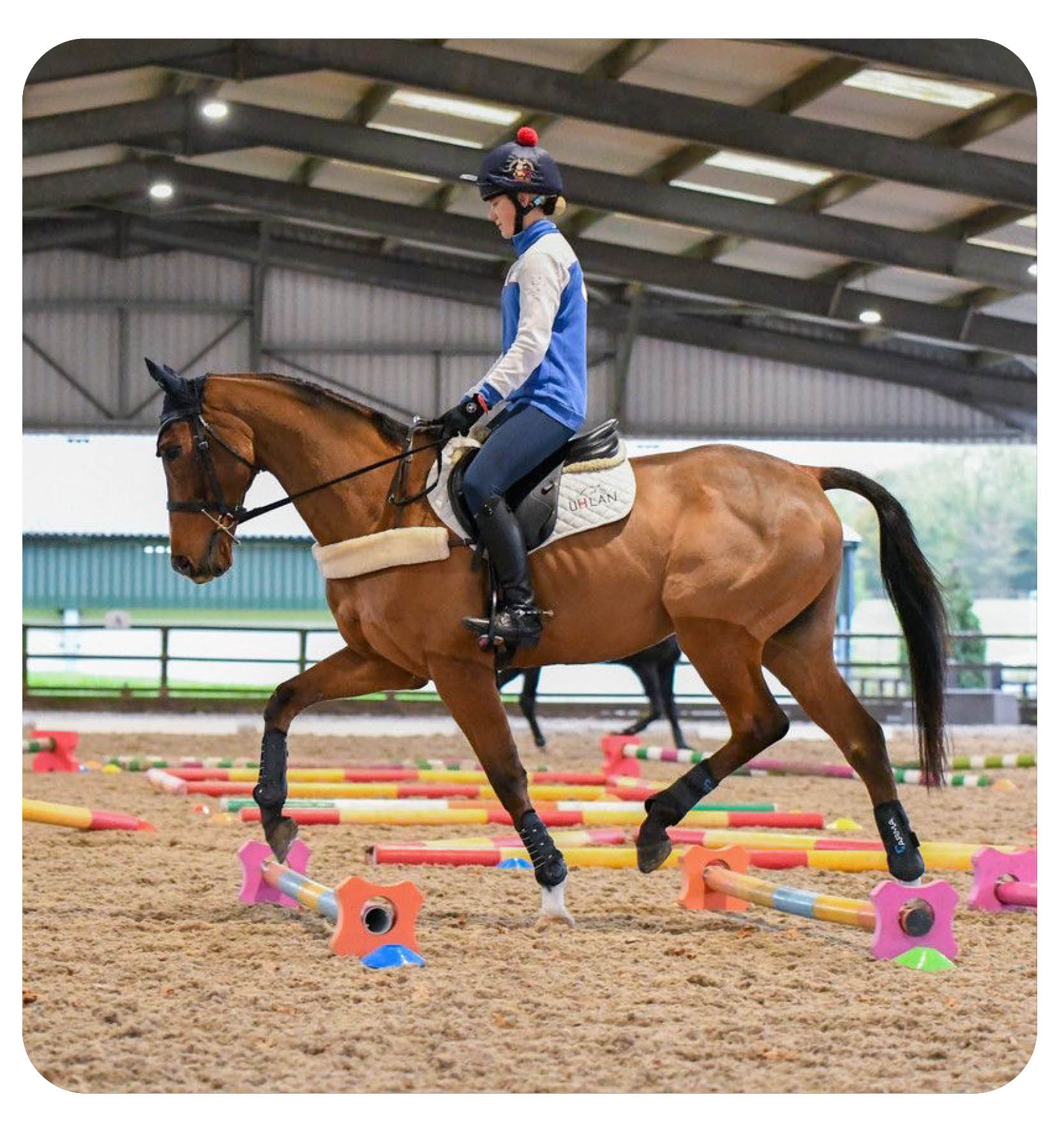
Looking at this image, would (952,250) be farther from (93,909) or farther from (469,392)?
(93,909)

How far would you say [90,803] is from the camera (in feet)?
23.6

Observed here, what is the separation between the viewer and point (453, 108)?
10.9 metres

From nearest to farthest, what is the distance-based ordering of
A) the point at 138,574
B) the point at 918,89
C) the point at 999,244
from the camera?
the point at 918,89 < the point at 999,244 < the point at 138,574

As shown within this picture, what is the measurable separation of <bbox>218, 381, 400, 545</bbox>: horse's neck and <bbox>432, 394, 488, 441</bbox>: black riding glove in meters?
0.32

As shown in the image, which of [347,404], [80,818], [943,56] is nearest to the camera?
[347,404]

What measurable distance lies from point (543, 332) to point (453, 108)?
742 centimetres

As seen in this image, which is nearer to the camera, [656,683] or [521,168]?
[521,168]

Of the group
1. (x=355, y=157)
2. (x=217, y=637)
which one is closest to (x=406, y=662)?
(x=355, y=157)

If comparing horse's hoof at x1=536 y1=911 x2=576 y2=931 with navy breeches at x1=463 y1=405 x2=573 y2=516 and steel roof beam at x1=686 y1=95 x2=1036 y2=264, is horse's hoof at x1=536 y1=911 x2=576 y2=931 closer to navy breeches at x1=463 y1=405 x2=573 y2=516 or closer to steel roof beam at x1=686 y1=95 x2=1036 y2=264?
navy breeches at x1=463 y1=405 x2=573 y2=516

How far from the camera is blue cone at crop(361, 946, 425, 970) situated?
379 cm

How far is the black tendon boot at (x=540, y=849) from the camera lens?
4199 mm

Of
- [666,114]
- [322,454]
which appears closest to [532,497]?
[322,454]

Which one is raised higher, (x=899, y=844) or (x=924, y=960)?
(x=899, y=844)

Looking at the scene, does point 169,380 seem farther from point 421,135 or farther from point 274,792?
point 421,135
